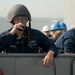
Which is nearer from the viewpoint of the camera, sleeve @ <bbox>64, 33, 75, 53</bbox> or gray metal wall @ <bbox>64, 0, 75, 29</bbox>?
sleeve @ <bbox>64, 33, 75, 53</bbox>

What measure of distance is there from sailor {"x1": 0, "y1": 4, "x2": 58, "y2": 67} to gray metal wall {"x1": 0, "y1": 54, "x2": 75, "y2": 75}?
0.09 meters

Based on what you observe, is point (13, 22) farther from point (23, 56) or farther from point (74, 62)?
point (74, 62)

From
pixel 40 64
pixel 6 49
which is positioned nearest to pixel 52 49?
pixel 40 64

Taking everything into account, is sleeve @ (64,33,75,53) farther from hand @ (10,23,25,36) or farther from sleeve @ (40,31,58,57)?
hand @ (10,23,25,36)

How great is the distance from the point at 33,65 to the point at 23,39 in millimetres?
387

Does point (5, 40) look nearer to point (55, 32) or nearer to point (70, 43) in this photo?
point (70, 43)

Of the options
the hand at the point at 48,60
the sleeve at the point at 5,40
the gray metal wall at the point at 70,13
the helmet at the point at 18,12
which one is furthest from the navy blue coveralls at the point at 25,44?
the gray metal wall at the point at 70,13

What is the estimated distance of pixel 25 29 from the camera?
458 cm

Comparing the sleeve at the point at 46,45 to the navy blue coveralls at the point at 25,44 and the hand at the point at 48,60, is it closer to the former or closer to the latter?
the navy blue coveralls at the point at 25,44

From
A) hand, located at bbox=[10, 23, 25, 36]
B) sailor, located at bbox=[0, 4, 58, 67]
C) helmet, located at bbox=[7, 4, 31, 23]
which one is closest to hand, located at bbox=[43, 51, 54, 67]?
sailor, located at bbox=[0, 4, 58, 67]

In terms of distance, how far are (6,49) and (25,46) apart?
0.25m

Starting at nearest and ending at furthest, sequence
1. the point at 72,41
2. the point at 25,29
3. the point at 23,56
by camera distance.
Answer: the point at 23,56 → the point at 25,29 → the point at 72,41

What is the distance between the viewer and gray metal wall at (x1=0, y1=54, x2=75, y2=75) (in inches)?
169

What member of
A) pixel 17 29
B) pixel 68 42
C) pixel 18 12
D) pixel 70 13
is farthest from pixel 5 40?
pixel 70 13
